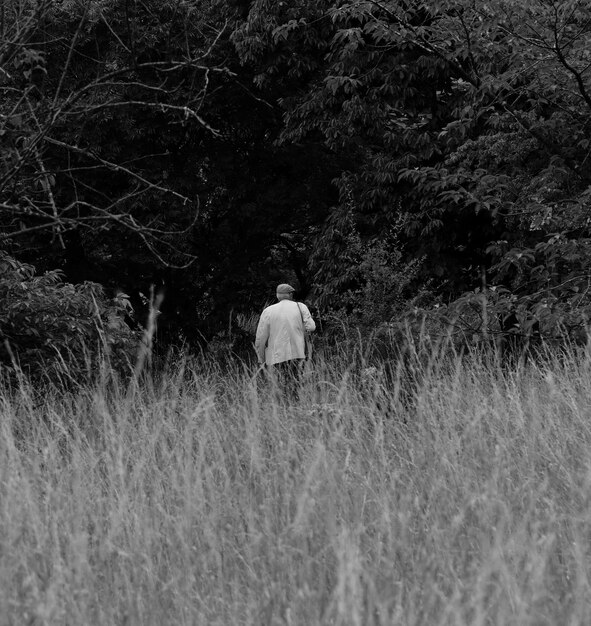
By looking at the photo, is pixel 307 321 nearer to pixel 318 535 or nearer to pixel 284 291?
pixel 284 291

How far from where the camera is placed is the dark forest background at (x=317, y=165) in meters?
9.22

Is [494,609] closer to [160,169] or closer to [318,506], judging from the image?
[318,506]

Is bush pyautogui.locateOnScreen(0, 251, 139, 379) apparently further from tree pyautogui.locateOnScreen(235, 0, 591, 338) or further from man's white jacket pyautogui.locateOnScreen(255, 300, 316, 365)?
tree pyautogui.locateOnScreen(235, 0, 591, 338)

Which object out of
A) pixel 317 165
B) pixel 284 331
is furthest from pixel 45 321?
pixel 317 165

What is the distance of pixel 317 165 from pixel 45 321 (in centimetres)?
899

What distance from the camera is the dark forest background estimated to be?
9.22 m

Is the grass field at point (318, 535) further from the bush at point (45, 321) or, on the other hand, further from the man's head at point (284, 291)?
the man's head at point (284, 291)

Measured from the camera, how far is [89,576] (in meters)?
3.19

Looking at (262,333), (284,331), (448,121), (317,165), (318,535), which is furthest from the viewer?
(317,165)

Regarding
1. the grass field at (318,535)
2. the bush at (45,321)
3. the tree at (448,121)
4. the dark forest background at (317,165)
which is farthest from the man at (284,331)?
the grass field at (318,535)

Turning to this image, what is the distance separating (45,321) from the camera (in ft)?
31.0

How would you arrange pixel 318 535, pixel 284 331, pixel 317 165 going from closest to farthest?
pixel 318 535
pixel 284 331
pixel 317 165

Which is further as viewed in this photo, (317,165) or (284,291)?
(317,165)

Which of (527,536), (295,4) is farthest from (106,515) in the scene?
(295,4)
